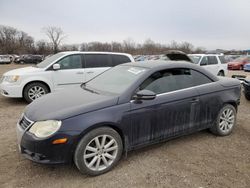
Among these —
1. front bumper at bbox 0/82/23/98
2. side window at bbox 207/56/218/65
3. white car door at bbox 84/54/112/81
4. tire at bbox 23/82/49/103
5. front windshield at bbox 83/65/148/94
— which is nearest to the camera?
front windshield at bbox 83/65/148/94

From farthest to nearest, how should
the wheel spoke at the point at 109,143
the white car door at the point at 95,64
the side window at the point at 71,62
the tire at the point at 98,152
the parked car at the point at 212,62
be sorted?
the parked car at the point at 212,62, the white car door at the point at 95,64, the side window at the point at 71,62, the wheel spoke at the point at 109,143, the tire at the point at 98,152

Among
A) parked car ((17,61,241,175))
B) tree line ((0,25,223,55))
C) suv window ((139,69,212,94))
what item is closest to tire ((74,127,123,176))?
parked car ((17,61,241,175))

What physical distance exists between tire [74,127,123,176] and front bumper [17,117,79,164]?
0.35 feet

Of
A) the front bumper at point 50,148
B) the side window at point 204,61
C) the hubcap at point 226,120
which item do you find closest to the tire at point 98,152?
the front bumper at point 50,148

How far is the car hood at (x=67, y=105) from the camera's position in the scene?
8.39ft

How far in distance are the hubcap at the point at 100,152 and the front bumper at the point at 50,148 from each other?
0.22 meters

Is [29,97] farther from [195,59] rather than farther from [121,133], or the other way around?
[195,59]

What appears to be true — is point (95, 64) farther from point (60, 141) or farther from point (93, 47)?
point (93, 47)

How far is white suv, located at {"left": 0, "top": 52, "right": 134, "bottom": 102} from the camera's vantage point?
603cm

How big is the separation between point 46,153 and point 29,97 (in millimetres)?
4266

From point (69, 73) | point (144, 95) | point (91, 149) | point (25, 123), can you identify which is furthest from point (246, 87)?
point (25, 123)

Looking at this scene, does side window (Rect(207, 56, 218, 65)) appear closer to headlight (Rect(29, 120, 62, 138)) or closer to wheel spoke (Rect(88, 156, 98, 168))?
wheel spoke (Rect(88, 156, 98, 168))

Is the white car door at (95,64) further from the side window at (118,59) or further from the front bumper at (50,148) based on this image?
the front bumper at (50,148)

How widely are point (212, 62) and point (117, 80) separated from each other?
9.10 metres
